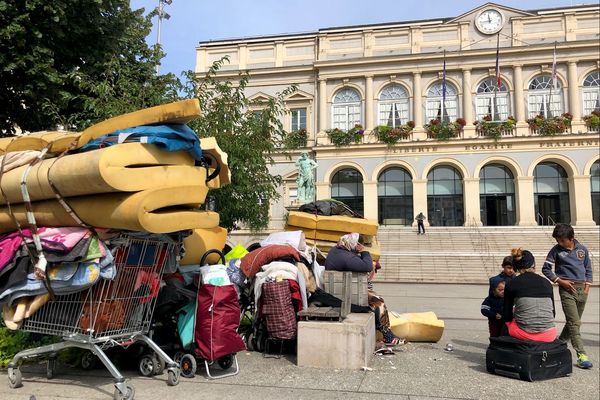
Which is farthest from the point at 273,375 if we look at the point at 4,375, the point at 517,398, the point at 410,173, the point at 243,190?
the point at 410,173

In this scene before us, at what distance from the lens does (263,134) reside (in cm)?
1021

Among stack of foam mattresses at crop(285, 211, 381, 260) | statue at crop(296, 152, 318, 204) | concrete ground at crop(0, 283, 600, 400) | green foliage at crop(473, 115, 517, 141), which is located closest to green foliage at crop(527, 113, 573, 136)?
green foliage at crop(473, 115, 517, 141)

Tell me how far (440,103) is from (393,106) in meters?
3.73

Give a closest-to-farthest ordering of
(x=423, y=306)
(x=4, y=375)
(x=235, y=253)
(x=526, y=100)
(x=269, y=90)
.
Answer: (x=4, y=375)
(x=235, y=253)
(x=423, y=306)
(x=526, y=100)
(x=269, y=90)

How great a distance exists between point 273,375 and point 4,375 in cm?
287

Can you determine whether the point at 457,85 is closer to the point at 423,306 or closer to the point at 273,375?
the point at 423,306

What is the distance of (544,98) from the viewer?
122 feet

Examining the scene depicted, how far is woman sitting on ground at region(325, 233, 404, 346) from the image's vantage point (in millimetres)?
6508

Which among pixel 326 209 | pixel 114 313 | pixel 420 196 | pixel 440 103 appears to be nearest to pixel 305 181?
pixel 326 209

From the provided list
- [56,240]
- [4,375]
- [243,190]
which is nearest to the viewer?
[56,240]

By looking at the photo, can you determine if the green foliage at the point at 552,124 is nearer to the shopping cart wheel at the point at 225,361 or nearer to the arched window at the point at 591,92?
the arched window at the point at 591,92

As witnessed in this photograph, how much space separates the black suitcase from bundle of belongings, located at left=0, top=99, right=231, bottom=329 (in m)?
3.64

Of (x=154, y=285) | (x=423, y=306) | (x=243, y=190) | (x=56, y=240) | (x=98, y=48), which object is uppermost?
(x=98, y=48)

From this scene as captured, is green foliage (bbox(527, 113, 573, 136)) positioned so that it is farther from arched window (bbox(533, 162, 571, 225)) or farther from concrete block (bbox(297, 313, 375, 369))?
concrete block (bbox(297, 313, 375, 369))
